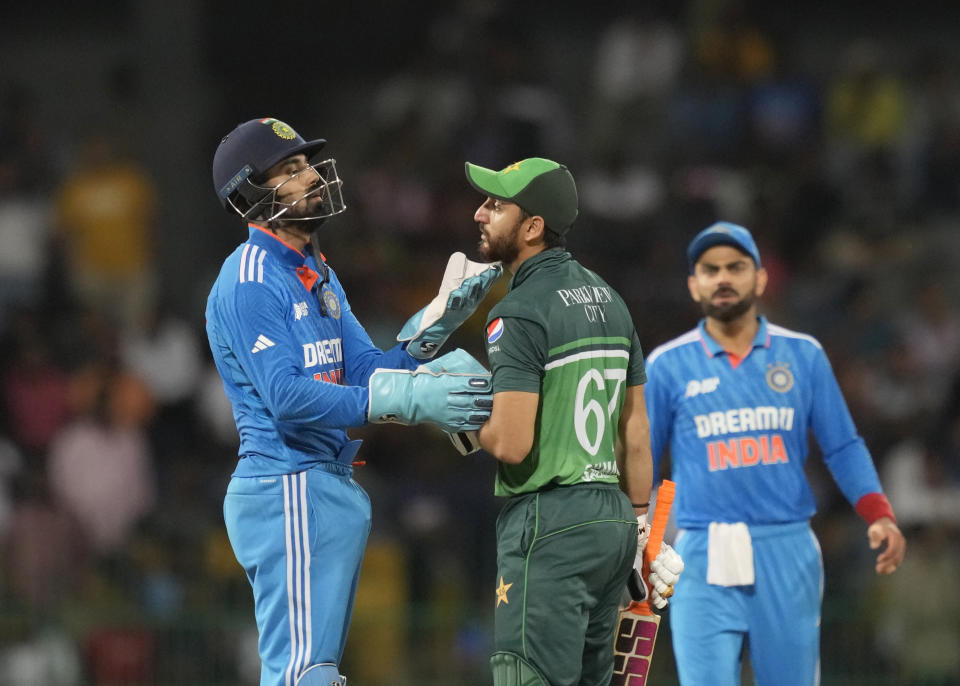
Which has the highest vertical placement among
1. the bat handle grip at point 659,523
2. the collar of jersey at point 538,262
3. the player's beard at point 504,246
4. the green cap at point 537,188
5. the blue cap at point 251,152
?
the blue cap at point 251,152

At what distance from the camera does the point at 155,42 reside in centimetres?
1362

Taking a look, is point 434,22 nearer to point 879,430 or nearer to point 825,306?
point 825,306

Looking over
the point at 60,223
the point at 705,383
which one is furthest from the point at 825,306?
the point at 60,223

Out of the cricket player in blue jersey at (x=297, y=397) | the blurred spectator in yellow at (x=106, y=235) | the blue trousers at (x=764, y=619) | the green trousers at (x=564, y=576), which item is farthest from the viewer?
the blurred spectator in yellow at (x=106, y=235)

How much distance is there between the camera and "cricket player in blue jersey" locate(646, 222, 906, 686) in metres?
6.79

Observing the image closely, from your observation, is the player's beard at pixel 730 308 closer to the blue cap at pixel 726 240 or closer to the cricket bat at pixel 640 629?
the blue cap at pixel 726 240

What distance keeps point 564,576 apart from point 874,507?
7.11 ft

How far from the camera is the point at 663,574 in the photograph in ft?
19.8

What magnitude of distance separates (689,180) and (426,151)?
7.75 feet

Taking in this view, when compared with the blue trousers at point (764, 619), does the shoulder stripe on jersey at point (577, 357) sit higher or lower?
higher

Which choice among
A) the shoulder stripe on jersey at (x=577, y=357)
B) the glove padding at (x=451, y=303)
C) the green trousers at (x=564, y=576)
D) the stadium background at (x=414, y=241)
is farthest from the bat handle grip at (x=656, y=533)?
the stadium background at (x=414, y=241)

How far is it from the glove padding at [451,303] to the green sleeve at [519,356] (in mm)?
622

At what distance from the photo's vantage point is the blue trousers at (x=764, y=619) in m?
6.76

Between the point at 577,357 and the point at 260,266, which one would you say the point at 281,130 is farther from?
the point at 577,357
